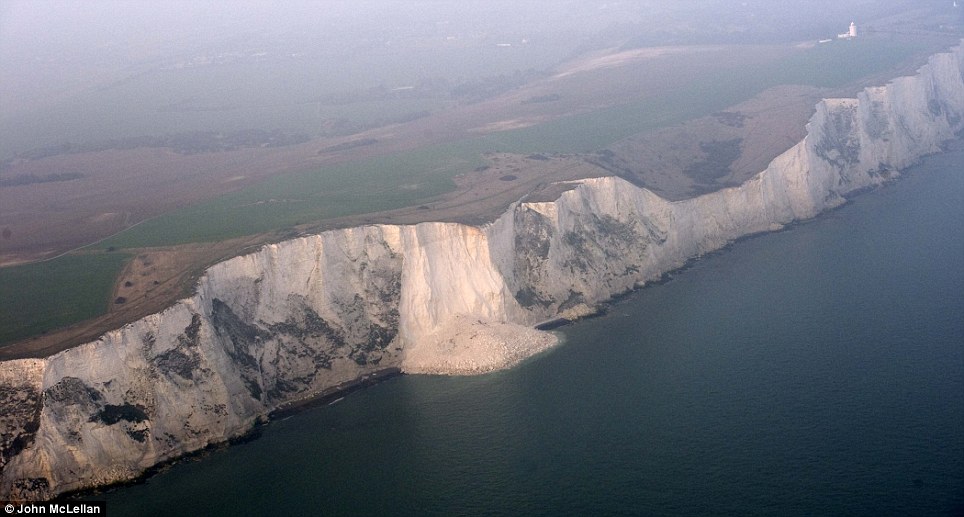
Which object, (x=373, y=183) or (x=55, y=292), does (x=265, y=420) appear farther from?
(x=373, y=183)

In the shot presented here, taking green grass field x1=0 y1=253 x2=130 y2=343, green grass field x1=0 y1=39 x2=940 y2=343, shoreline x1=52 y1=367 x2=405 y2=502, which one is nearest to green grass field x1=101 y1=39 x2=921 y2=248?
green grass field x1=0 y1=39 x2=940 y2=343

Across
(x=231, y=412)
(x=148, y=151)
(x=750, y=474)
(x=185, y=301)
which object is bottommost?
(x=750, y=474)

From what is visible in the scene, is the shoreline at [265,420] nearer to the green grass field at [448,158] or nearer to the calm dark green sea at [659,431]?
the calm dark green sea at [659,431]

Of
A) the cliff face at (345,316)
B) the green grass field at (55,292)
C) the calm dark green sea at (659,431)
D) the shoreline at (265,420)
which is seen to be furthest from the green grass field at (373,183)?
the calm dark green sea at (659,431)

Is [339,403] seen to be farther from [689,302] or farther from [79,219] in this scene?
[79,219]

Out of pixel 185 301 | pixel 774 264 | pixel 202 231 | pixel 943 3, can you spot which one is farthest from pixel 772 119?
pixel 943 3

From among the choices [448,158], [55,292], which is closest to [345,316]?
[55,292]
